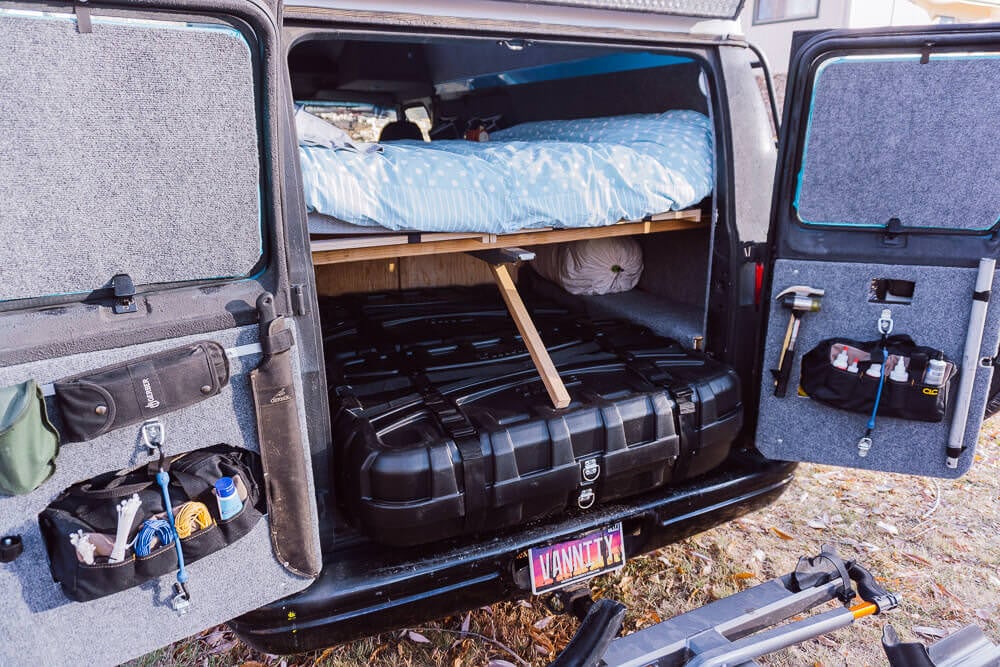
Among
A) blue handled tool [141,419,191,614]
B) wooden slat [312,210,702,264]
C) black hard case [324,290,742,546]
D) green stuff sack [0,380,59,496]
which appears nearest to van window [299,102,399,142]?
black hard case [324,290,742,546]

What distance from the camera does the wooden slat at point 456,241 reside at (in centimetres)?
208

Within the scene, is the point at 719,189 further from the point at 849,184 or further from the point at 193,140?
the point at 193,140

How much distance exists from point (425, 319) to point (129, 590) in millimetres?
1732

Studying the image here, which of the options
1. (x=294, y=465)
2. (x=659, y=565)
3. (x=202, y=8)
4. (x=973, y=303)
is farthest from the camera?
(x=659, y=565)

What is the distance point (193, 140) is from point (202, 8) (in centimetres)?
25

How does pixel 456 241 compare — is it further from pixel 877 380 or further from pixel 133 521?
pixel 877 380

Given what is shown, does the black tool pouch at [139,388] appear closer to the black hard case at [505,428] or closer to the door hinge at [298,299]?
the door hinge at [298,299]

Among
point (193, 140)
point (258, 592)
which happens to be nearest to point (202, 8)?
point (193, 140)

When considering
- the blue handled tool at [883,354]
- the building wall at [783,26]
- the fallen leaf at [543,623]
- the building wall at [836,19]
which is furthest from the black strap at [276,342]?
the building wall at [783,26]

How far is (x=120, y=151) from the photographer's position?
1.31m

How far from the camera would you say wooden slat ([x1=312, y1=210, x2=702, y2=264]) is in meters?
2.08

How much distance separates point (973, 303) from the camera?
2.05 metres

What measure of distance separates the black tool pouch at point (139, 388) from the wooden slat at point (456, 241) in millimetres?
597

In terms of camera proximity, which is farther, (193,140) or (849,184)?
(849,184)
